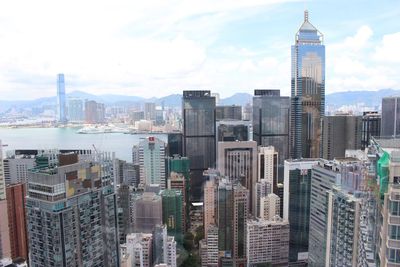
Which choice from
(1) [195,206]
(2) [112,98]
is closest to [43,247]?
(2) [112,98]

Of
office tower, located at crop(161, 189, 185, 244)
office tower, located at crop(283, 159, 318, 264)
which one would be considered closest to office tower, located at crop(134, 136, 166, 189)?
office tower, located at crop(161, 189, 185, 244)

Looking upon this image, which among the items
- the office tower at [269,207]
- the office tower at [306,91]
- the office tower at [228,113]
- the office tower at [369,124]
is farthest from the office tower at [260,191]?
the office tower at [228,113]

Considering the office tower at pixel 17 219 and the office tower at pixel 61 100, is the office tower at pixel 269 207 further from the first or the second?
the office tower at pixel 17 219

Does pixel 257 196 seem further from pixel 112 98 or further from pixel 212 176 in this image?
pixel 112 98

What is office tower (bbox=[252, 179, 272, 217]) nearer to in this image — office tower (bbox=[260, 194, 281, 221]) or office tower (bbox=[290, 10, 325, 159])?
office tower (bbox=[260, 194, 281, 221])

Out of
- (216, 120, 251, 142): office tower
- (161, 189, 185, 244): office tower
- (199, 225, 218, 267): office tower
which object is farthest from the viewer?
(216, 120, 251, 142): office tower

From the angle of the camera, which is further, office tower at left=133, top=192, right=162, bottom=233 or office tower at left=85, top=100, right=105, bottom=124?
office tower at left=133, top=192, right=162, bottom=233

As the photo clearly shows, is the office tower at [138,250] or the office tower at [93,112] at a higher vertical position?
the office tower at [93,112]
